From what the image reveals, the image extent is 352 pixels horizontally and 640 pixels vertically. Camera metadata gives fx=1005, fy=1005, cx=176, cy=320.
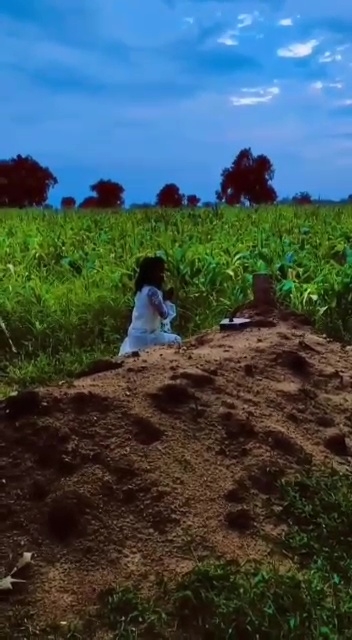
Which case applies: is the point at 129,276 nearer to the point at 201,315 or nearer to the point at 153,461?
the point at 201,315

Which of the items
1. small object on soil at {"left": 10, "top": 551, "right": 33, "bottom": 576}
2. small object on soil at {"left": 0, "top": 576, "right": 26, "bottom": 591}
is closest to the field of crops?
small object on soil at {"left": 10, "top": 551, "right": 33, "bottom": 576}

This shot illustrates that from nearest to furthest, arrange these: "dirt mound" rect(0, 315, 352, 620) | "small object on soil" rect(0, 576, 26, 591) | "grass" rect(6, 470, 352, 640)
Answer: "grass" rect(6, 470, 352, 640)
"small object on soil" rect(0, 576, 26, 591)
"dirt mound" rect(0, 315, 352, 620)

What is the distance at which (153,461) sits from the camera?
3.67 m

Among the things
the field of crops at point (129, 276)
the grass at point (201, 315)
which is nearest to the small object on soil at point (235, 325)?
the grass at point (201, 315)

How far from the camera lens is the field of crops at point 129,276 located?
23.6ft

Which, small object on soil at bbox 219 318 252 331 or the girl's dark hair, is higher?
the girl's dark hair

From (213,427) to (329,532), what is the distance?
64 centimetres

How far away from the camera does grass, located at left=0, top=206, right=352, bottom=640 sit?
2.98 m

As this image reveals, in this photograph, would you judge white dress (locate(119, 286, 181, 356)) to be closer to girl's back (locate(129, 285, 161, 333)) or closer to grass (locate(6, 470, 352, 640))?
girl's back (locate(129, 285, 161, 333))

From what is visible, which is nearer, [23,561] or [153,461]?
[23,561]

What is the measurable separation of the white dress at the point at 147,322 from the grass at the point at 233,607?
2.77 m

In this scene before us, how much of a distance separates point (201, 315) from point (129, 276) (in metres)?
0.88

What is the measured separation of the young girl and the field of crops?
1.70 ft

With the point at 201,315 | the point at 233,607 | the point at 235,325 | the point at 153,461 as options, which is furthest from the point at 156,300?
the point at 233,607
